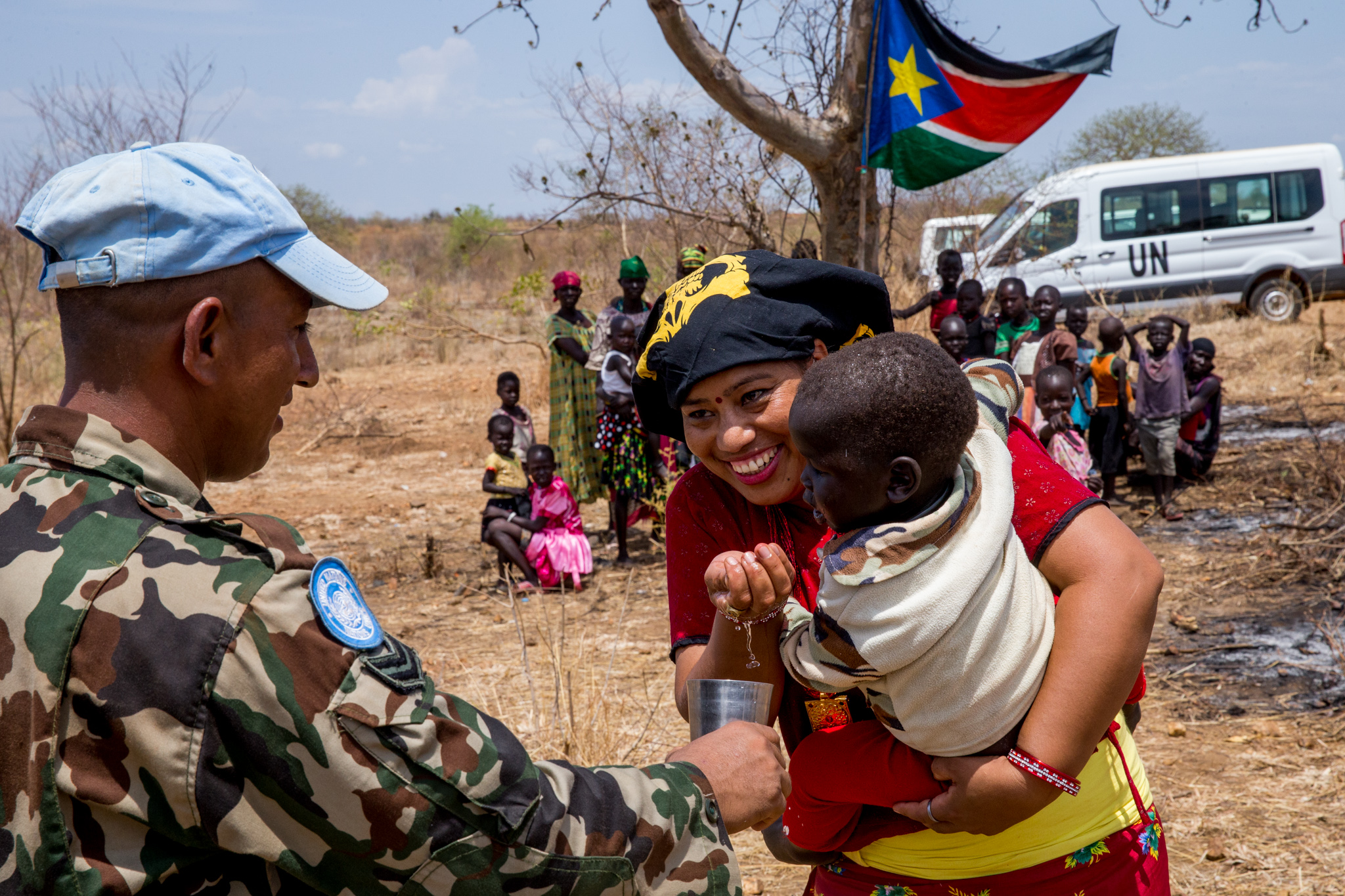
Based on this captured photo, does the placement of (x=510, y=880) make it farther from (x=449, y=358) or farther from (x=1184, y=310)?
(x=449, y=358)

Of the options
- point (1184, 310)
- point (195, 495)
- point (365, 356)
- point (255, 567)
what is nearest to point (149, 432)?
point (195, 495)

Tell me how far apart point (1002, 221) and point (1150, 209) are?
2.71 meters

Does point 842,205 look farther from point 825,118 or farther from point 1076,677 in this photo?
point 1076,677

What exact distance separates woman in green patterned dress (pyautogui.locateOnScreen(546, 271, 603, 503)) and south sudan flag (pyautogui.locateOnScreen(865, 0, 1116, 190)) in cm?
367

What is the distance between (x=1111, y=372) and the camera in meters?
7.99

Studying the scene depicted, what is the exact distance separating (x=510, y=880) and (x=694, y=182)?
30.4ft

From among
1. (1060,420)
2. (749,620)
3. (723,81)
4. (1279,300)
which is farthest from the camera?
(1279,300)

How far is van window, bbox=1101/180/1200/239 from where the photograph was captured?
1359 cm

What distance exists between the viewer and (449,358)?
1745 centimetres

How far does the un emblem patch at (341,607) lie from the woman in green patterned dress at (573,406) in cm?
665

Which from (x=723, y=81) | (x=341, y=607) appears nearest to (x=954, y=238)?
(x=723, y=81)

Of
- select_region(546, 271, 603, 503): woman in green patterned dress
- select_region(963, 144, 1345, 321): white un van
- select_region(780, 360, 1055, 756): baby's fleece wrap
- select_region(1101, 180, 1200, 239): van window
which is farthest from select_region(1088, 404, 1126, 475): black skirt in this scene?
select_region(780, 360, 1055, 756): baby's fleece wrap

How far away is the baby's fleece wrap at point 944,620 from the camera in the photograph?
133 cm

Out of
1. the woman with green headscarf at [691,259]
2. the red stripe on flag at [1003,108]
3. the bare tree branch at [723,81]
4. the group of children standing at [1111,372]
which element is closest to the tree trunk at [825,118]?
the bare tree branch at [723,81]
